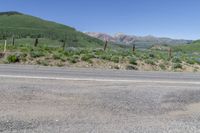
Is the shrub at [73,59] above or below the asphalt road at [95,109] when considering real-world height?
above

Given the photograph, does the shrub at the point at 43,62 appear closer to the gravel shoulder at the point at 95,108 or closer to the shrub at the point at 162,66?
the shrub at the point at 162,66

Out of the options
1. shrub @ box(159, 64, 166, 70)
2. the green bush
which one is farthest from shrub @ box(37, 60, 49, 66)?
shrub @ box(159, 64, 166, 70)

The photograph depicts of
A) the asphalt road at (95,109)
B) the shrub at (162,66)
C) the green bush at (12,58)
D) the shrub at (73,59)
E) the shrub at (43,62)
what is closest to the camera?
the asphalt road at (95,109)

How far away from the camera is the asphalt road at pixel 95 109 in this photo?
6.52 metres

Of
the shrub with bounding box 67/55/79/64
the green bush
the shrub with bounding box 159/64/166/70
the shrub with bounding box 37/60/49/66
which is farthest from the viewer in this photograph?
the shrub with bounding box 159/64/166/70

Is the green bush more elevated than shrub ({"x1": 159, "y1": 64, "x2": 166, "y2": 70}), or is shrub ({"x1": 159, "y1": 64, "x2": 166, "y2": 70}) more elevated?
the green bush

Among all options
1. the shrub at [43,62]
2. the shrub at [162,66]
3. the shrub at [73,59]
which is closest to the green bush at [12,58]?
the shrub at [43,62]

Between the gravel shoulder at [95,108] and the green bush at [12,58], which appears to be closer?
the gravel shoulder at [95,108]

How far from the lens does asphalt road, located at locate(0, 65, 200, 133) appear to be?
6520mm

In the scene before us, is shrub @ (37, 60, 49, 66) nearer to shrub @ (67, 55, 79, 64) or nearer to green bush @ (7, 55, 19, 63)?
green bush @ (7, 55, 19, 63)

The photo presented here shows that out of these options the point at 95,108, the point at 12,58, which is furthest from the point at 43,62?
the point at 95,108

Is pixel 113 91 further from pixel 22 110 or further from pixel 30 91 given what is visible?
pixel 22 110

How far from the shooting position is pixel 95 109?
800 centimetres

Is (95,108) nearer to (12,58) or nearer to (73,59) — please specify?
(73,59)
